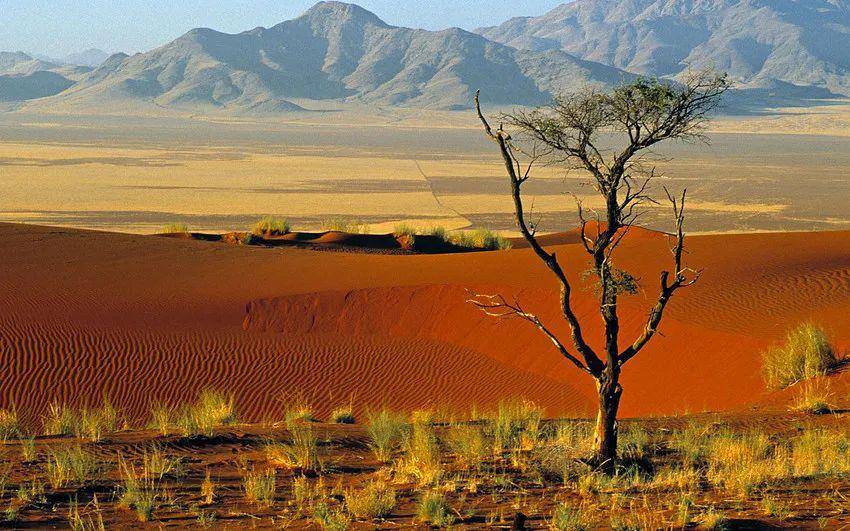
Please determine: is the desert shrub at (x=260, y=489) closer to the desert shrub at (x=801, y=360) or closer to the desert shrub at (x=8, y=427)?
the desert shrub at (x=8, y=427)

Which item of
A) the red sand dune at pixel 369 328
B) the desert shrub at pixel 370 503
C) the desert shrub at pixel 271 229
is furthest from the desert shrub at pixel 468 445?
the desert shrub at pixel 271 229

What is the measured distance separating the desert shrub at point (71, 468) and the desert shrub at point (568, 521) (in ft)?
12.6

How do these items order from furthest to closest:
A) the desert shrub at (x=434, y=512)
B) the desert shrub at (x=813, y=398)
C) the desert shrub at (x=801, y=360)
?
1. the desert shrub at (x=801, y=360)
2. the desert shrub at (x=813, y=398)
3. the desert shrub at (x=434, y=512)

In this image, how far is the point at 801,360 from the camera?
1376 centimetres

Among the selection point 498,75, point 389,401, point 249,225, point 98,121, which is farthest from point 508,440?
point 498,75

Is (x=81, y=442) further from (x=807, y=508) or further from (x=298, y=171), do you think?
(x=298, y=171)

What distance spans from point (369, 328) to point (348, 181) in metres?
43.7

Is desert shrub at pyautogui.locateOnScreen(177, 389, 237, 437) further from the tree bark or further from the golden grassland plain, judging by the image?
the golden grassland plain

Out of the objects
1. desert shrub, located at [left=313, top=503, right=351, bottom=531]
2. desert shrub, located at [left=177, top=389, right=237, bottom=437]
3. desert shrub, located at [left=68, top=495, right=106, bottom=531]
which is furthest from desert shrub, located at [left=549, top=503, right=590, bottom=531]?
desert shrub, located at [left=177, top=389, right=237, bottom=437]

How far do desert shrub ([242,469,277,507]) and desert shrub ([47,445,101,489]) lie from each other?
132cm

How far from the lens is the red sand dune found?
15.0 m

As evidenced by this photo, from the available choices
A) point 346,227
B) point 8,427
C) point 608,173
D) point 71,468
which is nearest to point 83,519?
point 71,468

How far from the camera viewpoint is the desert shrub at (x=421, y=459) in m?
8.34

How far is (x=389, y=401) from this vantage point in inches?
591
